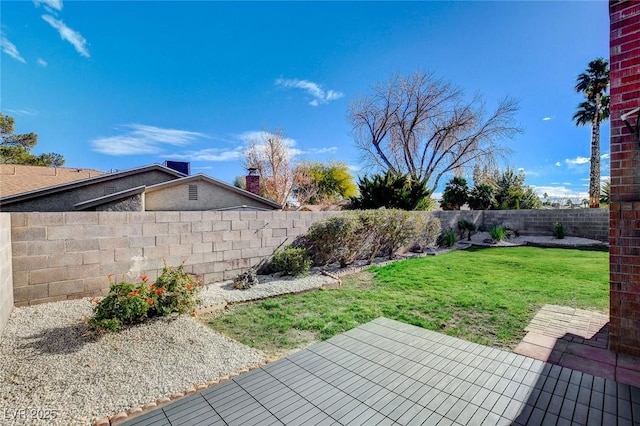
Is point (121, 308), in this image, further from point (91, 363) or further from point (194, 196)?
point (194, 196)

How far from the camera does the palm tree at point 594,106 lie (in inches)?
658

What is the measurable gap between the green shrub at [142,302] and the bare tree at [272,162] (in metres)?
21.5

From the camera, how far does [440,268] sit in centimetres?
814

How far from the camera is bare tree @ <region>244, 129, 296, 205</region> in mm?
26031

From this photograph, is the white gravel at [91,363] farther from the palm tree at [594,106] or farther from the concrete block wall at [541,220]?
the palm tree at [594,106]

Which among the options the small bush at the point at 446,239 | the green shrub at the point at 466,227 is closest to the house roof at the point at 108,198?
the small bush at the point at 446,239

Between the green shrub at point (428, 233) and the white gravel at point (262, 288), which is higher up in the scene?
the green shrub at point (428, 233)

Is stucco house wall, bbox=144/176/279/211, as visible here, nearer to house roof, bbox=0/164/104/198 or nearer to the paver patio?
house roof, bbox=0/164/104/198

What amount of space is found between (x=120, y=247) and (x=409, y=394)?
5446 millimetres

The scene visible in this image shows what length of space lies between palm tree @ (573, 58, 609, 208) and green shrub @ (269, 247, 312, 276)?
17937 millimetres

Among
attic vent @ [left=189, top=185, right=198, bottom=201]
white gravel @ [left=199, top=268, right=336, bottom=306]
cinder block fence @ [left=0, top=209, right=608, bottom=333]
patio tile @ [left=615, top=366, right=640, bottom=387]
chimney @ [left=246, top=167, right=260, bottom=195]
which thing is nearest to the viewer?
patio tile @ [left=615, top=366, right=640, bottom=387]

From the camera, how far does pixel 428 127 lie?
2238cm

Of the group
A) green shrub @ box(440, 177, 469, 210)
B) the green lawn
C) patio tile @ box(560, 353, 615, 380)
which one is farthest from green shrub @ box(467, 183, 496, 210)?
patio tile @ box(560, 353, 615, 380)

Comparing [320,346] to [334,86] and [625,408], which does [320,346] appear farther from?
[334,86]
